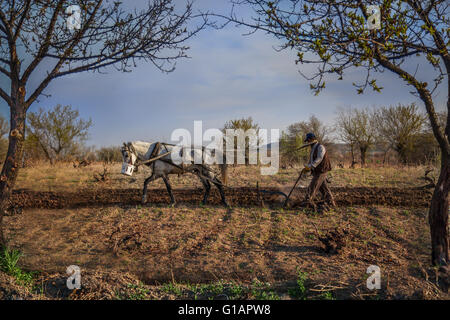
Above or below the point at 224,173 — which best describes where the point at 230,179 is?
below

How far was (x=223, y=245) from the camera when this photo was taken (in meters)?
6.75

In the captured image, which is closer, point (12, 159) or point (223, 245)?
point (12, 159)

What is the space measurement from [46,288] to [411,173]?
15645mm

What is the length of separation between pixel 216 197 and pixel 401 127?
68.6 feet

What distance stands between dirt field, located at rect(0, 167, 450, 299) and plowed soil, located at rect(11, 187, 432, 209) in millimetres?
37

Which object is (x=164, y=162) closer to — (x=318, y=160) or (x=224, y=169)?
(x=224, y=169)

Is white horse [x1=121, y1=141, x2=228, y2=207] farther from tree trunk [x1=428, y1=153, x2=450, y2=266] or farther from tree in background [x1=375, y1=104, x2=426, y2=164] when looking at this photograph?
tree in background [x1=375, y1=104, x2=426, y2=164]

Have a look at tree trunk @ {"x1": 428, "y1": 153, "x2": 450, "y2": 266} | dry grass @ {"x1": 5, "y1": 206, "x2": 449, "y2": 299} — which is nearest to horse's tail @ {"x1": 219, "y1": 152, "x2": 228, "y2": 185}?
dry grass @ {"x1": 5, "y1": 206, "x2": 449, "y2": 299}

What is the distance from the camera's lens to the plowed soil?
980 centimetres

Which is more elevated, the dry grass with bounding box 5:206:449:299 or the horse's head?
the horse's head

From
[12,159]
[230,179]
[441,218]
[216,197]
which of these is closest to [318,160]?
[441,218]

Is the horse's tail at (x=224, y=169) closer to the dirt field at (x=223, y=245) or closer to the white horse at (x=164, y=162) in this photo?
the white horse at (x=164, y=162)
